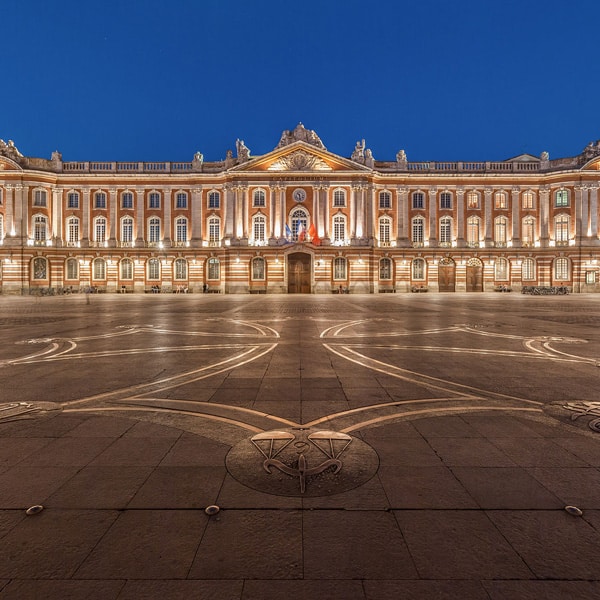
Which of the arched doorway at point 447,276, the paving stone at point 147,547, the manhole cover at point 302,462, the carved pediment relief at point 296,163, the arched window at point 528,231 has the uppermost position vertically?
the carved pediment relief at point 296,163

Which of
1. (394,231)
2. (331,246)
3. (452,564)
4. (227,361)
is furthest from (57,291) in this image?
(452,564)

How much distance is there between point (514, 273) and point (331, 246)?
903 inches

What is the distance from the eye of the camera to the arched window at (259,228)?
158 ft

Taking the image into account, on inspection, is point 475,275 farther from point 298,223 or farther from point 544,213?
point 298,223

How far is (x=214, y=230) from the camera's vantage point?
4975 centimetres

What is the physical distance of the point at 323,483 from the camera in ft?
11.8

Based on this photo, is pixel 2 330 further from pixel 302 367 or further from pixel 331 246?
pixel 331 246

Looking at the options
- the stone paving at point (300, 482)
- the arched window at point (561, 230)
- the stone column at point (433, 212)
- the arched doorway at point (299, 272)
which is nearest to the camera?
the stone paving at point (300, 482)

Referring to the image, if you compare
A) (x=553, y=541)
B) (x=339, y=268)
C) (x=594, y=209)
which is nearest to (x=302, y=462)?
(x=553, y=541)

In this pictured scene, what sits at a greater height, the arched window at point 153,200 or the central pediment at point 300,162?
the central pediment at point 300,162

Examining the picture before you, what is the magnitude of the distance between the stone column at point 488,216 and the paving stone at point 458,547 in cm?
5180

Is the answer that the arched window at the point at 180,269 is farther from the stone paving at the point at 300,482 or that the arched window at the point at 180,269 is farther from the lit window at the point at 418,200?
the stone paving at the point at 300,482

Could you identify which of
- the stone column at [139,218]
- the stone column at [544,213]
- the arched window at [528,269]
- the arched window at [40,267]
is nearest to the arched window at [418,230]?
the arched window at [528,269]

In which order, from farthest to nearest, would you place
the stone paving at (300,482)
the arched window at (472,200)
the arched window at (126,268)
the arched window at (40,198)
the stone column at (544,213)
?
the arched window at (126,268) < the arched window at (472,200) < the stone column at (544,213) < the arched window at (40,198) < the stone paving at (300,482)
